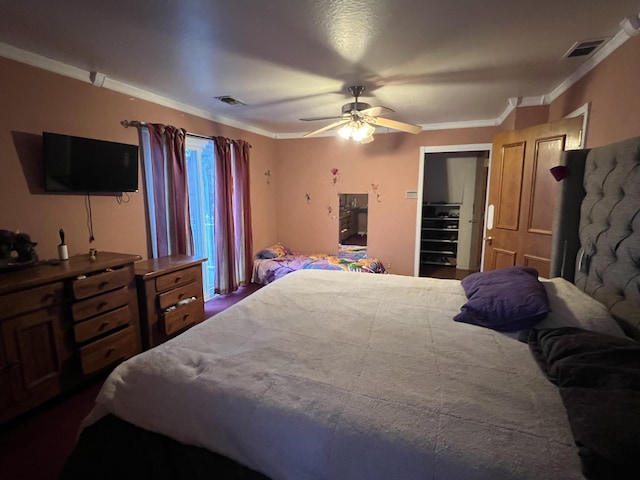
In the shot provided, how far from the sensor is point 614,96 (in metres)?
1.88

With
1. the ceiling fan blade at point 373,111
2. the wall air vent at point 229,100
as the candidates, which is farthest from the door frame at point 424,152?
the wall air vent at point 229,100

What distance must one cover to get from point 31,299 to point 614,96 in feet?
12.3

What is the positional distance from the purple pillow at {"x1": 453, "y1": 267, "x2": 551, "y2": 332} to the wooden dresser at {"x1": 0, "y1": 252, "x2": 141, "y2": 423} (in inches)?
92.0

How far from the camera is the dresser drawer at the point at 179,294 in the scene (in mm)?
2604

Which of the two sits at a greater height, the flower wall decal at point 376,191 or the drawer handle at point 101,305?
the flower wall decal at point 376,191

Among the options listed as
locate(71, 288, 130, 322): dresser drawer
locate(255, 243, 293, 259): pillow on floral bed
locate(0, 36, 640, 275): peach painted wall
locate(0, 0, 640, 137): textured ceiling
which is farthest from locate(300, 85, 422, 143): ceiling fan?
locate(255, 243, 293, 259): pillow on floral bed

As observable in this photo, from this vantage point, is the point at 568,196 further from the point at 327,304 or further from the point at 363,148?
the point at 363,148

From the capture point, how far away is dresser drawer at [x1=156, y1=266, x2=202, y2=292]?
102 inches

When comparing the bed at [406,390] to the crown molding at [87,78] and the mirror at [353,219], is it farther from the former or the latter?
A: the mirror at [353,219]

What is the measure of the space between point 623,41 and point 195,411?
296 centimetres

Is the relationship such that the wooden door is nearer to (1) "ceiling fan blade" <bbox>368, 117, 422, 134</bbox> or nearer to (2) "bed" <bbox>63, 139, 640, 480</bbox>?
(2) "bed" <bbox>63, 139, 640, 480</bbox>

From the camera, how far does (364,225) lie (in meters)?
6.83

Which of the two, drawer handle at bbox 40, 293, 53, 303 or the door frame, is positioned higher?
the door frame

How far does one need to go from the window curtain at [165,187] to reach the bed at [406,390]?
6.18 ft
